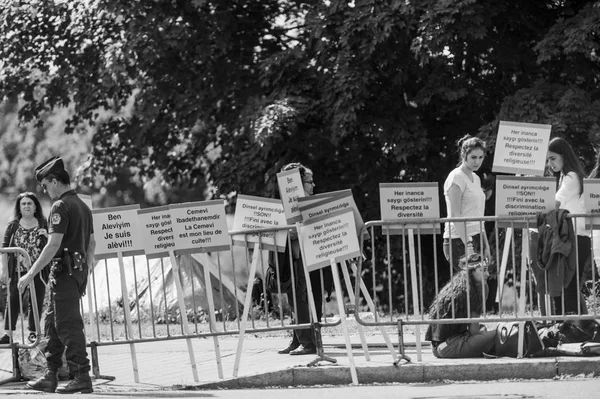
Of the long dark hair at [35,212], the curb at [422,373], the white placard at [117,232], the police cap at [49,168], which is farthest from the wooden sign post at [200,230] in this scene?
the long dark hair at [35,212]

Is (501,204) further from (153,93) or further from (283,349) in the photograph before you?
(153,93)

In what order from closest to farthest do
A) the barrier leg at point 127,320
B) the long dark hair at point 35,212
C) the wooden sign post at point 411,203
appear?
the wooden sign post at point 411,203, the barrier leg at point 127,320, the long dark hair at point 35,212

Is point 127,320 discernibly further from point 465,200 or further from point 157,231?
point 465,200

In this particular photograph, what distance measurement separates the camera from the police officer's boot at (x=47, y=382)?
9.44 meters

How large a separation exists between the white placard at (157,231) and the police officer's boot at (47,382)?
124cm

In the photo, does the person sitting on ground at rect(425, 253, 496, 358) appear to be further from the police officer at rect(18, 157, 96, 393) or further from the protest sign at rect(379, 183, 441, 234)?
the police officer at rect(18, 157, 96, 393)

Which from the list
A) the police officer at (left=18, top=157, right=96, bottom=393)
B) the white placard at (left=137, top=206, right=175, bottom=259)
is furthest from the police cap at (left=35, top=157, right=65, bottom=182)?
the white placard at (left=137, top=206, right=175, bottom=259)

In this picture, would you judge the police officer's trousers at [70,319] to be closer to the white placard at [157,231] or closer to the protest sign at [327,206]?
the white placard at [157,231]

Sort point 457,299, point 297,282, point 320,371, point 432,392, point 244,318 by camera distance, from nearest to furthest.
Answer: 1. point 432,392
2. point 320,371
3. point 244,318
4. point 457,299
5. point 297,282

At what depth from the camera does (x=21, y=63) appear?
21703 mm

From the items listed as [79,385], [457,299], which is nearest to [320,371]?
[457,299]

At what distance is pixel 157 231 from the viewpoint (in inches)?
393

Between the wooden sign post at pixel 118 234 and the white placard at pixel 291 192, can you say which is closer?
the white placard at pixel 291 192

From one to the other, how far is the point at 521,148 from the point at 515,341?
176 cm
